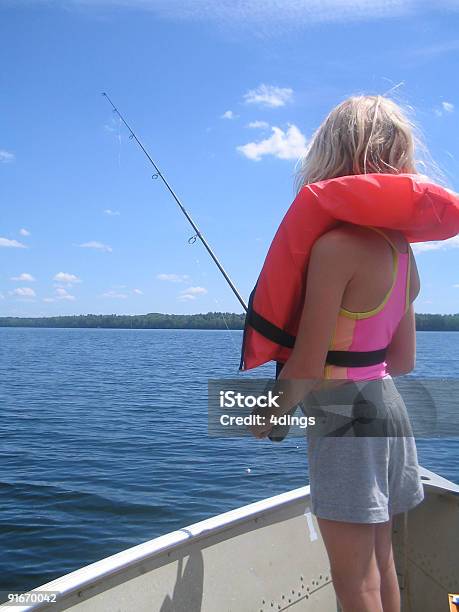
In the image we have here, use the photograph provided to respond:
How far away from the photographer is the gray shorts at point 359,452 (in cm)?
164

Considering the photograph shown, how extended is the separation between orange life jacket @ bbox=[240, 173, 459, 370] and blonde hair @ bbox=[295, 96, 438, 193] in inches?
3.7

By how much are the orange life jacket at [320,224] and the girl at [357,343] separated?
0.06 meters

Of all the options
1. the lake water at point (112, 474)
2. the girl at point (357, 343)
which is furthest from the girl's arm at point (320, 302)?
the lake water at point (112, 474)

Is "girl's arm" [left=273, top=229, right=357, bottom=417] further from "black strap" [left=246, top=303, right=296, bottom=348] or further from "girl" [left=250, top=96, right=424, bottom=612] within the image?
"black strap" [left=246, top=303, right=296, bottom=348]

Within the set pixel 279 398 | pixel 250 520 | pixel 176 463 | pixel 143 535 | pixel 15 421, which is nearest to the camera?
pixel 279 398

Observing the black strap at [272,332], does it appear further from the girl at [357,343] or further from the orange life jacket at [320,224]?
the girl at [357,343]

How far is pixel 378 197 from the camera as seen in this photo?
5.34ft

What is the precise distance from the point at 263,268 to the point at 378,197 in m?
0.41

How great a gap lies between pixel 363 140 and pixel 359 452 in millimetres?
906

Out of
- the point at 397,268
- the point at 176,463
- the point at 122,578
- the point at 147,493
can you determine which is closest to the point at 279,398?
the point at 397,268

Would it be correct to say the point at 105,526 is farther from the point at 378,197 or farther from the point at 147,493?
the point at 378,197

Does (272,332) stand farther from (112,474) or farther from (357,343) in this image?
(112,474)

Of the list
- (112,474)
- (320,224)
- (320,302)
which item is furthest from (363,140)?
(112,474)

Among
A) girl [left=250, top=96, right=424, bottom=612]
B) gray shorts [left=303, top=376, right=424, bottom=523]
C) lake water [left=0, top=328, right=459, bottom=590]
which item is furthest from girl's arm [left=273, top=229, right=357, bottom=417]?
lake water [left=0, top=328, right=459, bottom=590]
